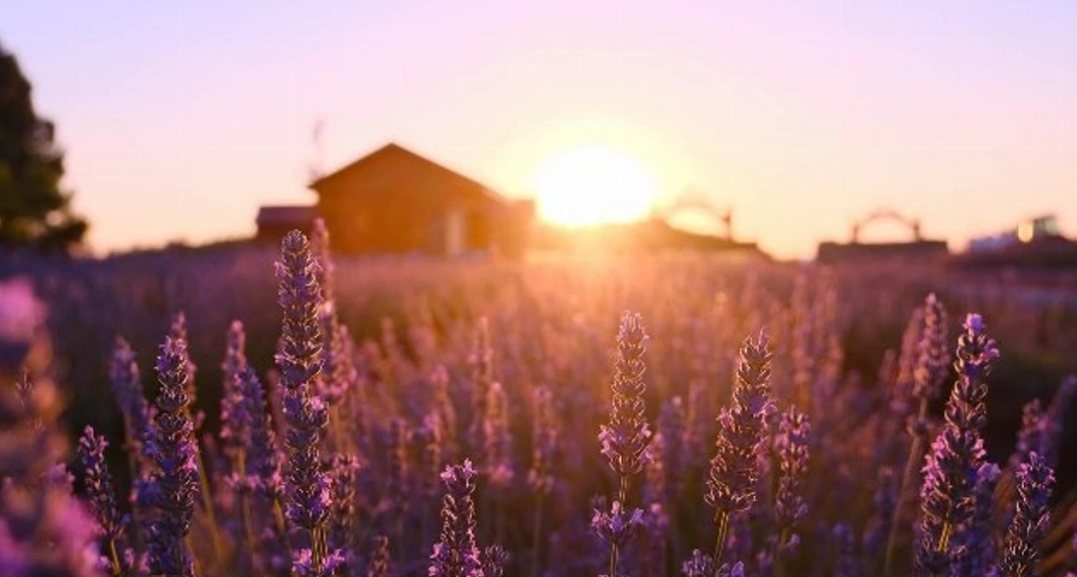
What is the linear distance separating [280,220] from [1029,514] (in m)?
25.4

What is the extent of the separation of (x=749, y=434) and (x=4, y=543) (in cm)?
116

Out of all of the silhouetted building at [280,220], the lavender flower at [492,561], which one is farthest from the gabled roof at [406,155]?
the lavender flower at [492,561]

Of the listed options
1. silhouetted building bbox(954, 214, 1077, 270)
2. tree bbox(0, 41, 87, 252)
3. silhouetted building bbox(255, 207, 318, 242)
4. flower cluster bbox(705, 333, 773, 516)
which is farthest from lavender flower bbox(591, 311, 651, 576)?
tree bbox(0, 41, 87, 252)

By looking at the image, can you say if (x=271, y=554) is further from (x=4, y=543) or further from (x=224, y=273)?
(x=224, y=273)

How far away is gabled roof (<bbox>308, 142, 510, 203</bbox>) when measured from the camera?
25.1m

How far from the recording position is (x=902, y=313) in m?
10.2

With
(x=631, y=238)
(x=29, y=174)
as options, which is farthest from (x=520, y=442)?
(x=631, y=238)

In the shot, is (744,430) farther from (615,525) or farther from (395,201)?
(395,201)

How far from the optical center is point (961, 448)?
1780 millimetres

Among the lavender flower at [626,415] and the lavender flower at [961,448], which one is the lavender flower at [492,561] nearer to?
the lavender flower at [626,415]

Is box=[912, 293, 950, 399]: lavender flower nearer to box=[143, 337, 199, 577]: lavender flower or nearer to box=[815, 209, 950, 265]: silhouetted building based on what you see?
box=[143, 337, 199, 577]: lavender flower

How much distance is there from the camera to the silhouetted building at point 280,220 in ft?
85.9

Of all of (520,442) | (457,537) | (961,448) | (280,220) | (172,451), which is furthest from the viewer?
(280,220)

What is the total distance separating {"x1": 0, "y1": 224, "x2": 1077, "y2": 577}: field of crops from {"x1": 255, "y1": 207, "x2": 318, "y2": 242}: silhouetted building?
1590 centimetres
